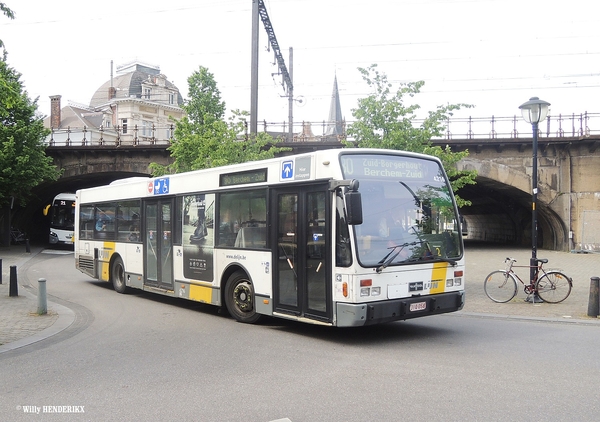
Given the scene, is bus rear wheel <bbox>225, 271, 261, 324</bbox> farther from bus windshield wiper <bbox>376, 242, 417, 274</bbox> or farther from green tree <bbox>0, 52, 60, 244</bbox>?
green tree <bbox>0, 52, 60, 244</bbox>

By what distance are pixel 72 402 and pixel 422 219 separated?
5.44 meters

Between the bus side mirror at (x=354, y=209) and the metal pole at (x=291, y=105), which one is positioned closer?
the bus side mirror at (x=354, y=209)

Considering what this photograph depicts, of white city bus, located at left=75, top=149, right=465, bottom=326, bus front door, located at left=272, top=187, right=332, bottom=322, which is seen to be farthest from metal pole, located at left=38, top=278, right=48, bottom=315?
bus front door, located at left=272, top=187, right=332, bottom=322

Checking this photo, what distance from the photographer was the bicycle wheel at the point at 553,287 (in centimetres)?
1204

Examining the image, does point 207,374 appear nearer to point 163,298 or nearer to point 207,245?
point 207,245

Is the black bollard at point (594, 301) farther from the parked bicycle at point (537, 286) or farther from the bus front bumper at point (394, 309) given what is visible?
the bus front bumper at point (394, 309)

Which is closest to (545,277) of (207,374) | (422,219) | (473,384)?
(422,219)

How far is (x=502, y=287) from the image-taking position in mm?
12305

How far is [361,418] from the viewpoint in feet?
16.1

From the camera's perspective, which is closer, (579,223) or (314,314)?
(314,314)

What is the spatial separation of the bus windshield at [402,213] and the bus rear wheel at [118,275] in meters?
8.57

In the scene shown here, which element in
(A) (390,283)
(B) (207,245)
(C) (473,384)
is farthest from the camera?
(B) (207,245)

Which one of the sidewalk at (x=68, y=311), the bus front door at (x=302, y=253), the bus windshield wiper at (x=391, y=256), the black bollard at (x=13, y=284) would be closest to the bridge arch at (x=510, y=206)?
the sidewalk at (x=68, y=311)

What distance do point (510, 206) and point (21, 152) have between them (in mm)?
31632
